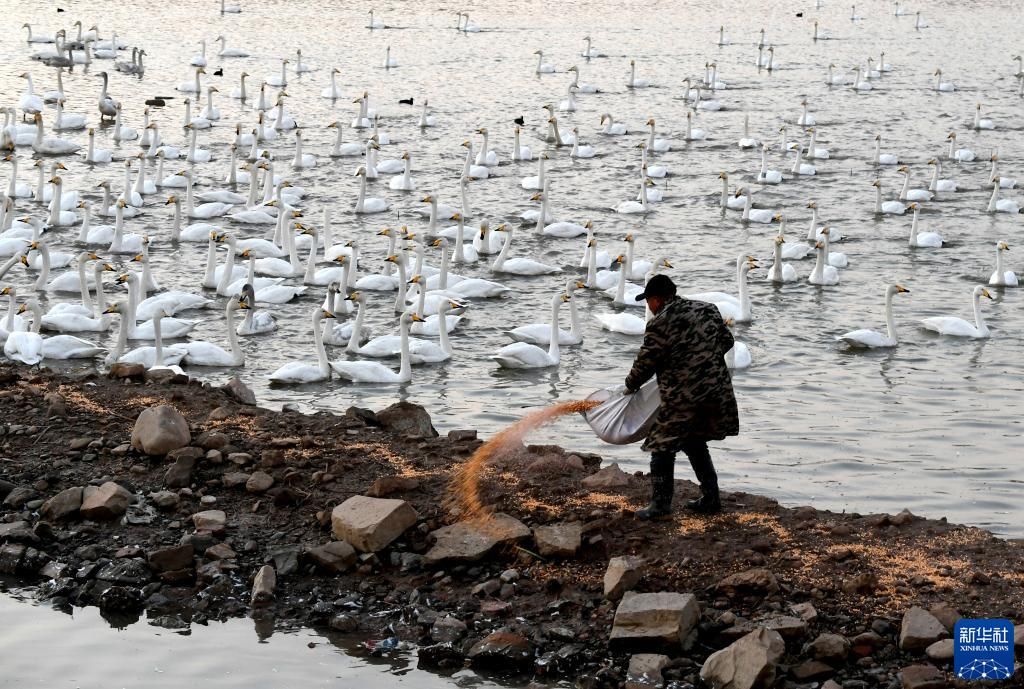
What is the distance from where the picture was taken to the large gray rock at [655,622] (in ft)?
25.0

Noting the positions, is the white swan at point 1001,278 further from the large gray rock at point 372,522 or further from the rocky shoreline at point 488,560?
the large gray rock at point 372,522

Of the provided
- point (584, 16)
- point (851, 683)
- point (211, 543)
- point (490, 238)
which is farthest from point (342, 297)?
point (584, 16)

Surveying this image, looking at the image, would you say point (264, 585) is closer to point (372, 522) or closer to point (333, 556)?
point (333, 556)

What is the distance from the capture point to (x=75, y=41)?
40.3m

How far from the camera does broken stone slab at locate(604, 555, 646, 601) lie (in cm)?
810

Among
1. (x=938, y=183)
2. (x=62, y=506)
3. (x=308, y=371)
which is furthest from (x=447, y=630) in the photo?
(x=938, y=183)

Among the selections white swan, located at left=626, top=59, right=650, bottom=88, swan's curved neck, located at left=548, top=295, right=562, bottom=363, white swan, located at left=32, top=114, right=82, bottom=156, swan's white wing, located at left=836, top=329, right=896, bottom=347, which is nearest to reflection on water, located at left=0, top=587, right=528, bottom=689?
swan's curved neck, located at left=548, top=295, right=562, bottom=363

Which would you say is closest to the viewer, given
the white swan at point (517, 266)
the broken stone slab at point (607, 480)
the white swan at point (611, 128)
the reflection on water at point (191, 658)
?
the reflection on water at point (191, 658)

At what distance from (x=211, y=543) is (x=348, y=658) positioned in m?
1.50

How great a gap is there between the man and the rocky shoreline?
64 centimetres

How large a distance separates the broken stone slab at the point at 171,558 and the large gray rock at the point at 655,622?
8.86 feet

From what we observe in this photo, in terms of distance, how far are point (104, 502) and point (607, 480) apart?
3.26 m

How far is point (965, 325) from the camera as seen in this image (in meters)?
16.8

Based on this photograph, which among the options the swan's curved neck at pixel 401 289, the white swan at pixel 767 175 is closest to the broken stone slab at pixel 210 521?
the swan's curved neck at pixel 401 289
